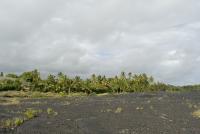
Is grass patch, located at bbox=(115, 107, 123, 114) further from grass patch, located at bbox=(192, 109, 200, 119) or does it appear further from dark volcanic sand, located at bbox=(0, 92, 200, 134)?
grass patch, located at bbox=(192, 109, 200, 119)

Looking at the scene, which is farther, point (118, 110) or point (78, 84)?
point (78, 84)

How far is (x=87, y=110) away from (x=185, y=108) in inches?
345

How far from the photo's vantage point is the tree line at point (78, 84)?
104250 mm

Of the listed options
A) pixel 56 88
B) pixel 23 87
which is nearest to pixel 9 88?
pixel 23 87

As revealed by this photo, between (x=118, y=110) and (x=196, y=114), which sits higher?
(x=118, y=110)

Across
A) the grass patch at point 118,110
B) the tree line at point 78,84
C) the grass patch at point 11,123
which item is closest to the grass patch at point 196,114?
the grass patch at point 118,110

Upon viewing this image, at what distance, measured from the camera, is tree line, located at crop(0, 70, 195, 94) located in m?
104

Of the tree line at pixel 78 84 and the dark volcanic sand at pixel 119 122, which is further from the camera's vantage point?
the tree line at pixel 78 84

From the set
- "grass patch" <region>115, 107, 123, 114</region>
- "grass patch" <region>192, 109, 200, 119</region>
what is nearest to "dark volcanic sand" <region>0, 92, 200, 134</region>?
"grass patch" <region>115, 107, 123, 114</region>

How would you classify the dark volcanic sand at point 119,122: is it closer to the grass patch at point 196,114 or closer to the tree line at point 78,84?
the grass patch at point 196,114

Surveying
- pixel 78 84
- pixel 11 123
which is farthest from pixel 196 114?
pixel 78 84

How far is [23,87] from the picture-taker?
343ft

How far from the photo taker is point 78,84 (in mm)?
108750

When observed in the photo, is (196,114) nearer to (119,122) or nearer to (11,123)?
(119,122)
